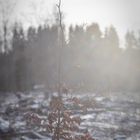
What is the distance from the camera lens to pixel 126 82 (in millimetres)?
48312

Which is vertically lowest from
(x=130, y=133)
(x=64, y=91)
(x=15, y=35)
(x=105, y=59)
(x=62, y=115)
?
(x=130, y=133)

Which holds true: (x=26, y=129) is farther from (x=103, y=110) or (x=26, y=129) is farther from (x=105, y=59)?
(x=105, y=59)

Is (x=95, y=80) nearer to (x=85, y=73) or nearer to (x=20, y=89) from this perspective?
(x=85, y=73)

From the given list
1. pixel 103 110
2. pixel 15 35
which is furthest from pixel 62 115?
pixel 15 35

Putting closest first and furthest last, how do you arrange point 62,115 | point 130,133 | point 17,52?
point 62,115
point 130,133
point 17,52

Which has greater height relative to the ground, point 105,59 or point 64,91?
point 105,59

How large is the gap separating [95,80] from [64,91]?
1693 inches

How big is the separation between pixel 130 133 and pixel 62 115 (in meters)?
10.5

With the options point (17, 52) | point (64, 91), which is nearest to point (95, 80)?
point (17, 52)

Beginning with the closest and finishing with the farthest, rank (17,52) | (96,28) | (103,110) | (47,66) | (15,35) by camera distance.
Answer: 1. (103,110)
2. (47,66)
3. (17,52)
4. (15,35)
5. (96,28)

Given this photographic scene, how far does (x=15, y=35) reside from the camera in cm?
5828

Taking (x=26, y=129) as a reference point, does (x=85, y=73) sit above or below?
above

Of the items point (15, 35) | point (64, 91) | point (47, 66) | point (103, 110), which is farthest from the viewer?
point (15, 35)

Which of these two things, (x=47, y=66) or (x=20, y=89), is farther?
(x=20, y=89)
